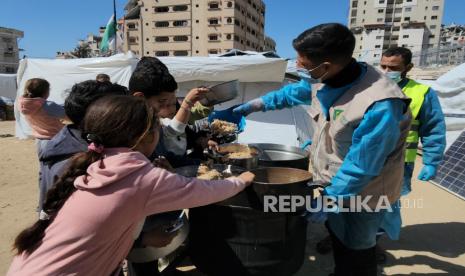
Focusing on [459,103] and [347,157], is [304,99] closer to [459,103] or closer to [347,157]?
[347,157]

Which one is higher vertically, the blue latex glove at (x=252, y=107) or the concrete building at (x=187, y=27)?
the concrete building at (x=187, y=27)

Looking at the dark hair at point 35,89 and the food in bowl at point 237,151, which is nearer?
the food in bowl at point 237,151

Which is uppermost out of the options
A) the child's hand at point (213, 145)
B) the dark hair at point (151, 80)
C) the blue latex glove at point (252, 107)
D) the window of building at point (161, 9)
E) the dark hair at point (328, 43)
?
the window of building at point (161, 9)

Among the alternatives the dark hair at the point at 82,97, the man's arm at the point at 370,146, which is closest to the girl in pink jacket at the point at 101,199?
the dark hair at the point at 82,97

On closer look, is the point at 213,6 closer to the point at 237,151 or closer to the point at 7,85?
the point at 7,85

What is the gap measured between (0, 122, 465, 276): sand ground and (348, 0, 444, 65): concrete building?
69.2m

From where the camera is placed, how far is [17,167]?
6309 mm

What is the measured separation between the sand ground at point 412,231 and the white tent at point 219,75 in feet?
6.23

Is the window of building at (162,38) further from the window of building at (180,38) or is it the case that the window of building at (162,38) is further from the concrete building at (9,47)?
the concrete building at (9,47)

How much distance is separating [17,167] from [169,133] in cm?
566

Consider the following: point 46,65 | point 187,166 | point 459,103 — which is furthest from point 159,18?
point 187,166

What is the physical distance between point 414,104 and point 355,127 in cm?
156

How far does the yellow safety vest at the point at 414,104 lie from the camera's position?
9.16 ft

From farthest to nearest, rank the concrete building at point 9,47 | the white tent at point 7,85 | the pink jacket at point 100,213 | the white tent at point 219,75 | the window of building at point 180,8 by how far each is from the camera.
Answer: the window of building at point 180,8 → the concrete building at point 9,47 → the white tent at point 7,85 → the white tent at point 219,75 → the pink jacket at point 100,213
